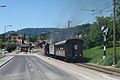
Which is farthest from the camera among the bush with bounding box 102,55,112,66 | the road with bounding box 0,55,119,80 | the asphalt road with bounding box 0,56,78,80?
the bush with bounding box 102,55,112,66

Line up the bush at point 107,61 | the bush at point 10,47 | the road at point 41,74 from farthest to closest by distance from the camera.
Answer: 1. the bush at point 10,47
2. the bush at point 107,61
3. the road at point 41,74

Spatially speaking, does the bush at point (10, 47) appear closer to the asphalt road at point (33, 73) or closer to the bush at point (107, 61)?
the bush at point (107, 61)

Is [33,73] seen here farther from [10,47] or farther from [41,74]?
[10,47]

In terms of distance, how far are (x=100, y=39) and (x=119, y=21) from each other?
37.4 metres

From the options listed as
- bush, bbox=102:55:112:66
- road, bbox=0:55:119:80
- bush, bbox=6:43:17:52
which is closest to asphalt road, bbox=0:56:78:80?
road, bbox=0:55:119:80

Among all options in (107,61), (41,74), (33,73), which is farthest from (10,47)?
(41,74)

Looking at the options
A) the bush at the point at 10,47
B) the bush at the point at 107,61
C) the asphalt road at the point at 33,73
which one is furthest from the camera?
the bush at the point at 10,47

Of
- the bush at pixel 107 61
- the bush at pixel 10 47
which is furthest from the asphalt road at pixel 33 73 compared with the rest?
the bush at pixel 10 47

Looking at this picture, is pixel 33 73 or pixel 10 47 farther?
pixel 10 47

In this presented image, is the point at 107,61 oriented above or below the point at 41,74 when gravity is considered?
above

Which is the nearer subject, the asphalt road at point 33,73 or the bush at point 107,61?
the asphalt road at point 33,73

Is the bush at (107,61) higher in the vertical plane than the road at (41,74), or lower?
higher

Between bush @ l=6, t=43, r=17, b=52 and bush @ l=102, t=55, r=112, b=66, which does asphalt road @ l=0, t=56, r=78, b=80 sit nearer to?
bush @ l=102, t=55, r=112, b=66

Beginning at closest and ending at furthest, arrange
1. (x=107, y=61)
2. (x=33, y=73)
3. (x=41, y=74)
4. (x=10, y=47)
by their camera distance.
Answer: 1. (x=41, y=74)
2. (x=33, y=73)
3. (x=107, y=61)
4. (x=10, y=47)
